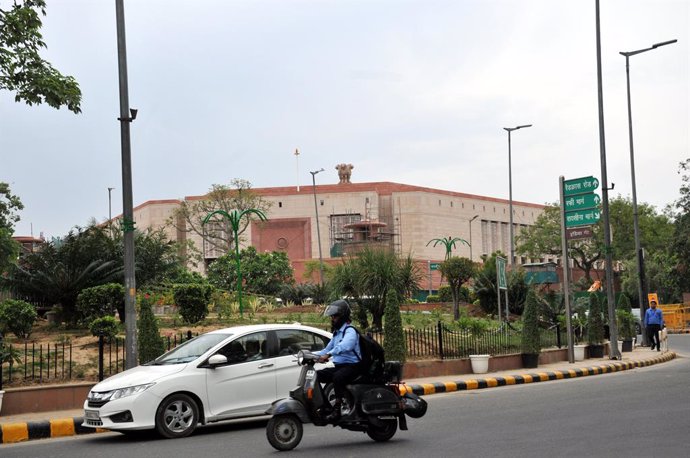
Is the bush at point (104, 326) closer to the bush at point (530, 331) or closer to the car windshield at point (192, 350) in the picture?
the car windshield at point (192, 350)

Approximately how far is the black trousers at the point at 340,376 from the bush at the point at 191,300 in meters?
12.8

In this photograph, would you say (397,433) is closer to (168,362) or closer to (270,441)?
(270,441)

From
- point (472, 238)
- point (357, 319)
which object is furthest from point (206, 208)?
point (357, 319)

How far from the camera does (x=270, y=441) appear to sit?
393 inches

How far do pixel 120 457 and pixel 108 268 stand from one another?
510 inches

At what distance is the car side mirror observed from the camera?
1203cm

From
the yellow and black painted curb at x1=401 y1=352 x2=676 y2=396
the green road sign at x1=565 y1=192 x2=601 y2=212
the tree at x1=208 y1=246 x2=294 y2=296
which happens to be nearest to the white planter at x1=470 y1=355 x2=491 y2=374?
the yellow and black painted curb at x1=401 y1=352 x2=676 y2=396

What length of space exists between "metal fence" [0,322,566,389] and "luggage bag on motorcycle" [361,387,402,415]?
715cm

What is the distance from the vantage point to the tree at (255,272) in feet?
207

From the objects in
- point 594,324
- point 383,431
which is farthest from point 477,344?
point 383,431

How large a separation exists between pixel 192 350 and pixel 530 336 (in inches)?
501

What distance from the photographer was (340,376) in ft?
33.9

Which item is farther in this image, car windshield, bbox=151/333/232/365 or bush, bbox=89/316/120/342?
bush, bbox=89/316/120/342

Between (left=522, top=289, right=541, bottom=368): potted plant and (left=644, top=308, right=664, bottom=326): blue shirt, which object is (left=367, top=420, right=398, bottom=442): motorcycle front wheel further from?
(left=644, top=308, right=664, bottom=326): blue shirt
